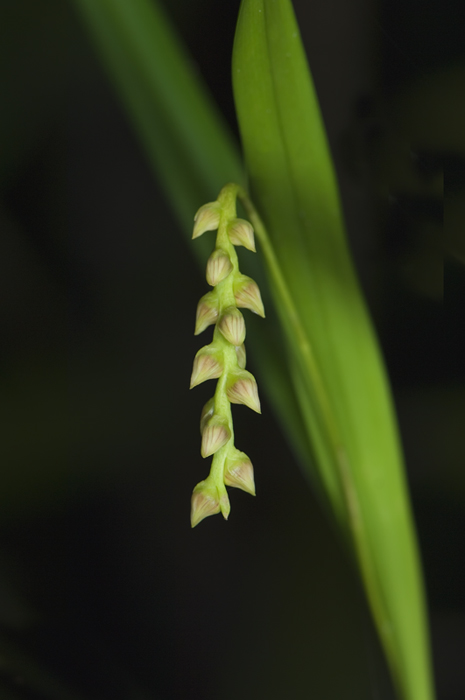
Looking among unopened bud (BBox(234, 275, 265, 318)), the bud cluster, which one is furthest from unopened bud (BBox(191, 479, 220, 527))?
unopened bud (BBox(234, 275, 265, 318))

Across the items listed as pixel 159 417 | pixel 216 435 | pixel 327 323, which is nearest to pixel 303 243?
pixel 327 323

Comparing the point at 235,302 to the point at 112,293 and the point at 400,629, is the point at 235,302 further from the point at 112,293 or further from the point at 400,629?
the point at 112,293

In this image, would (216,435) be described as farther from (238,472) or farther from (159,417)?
(159,417)

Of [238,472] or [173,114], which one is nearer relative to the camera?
[238,472]

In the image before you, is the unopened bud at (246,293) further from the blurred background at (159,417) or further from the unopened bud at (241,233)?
the blurred background at (159,417)

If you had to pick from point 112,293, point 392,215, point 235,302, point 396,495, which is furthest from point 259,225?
point 112,293

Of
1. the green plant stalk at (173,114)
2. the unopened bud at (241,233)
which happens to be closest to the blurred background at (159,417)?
the green plant stalk at (173,114)

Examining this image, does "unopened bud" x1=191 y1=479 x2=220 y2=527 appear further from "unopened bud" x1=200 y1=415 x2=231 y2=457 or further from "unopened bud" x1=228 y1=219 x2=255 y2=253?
"unopened bud" x1=228 y1=219 x2=255 y2=253

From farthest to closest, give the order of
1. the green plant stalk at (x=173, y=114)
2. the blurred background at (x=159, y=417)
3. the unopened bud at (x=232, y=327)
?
the blurred background at (x=159, y=417), the green plant stalk at (x=173, y=114), the unopened bud at (x=232, y=327)
